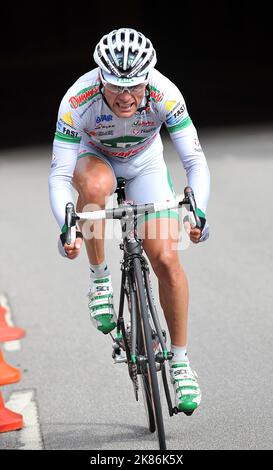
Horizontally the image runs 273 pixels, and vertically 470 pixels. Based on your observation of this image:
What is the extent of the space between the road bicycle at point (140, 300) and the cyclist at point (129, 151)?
14 centimetres

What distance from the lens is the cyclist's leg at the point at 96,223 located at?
560 cm

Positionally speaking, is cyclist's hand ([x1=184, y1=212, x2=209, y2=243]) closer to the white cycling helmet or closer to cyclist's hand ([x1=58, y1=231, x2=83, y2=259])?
cyclist's hand ([x1=58, y1=231, x2=83, y2=259])

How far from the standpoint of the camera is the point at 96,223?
228 inches

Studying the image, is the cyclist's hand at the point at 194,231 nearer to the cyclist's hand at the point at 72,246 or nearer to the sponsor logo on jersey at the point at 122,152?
the cyclist's hand at the point at 72,246

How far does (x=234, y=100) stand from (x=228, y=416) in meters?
15.0

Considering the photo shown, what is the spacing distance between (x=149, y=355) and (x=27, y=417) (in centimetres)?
168

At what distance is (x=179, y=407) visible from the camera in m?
5.64

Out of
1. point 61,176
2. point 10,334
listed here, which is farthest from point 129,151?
point 10,334

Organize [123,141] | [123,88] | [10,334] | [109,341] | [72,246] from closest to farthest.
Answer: [72,246] < [123,88] < [123,141] < [10,334] < [109,341]

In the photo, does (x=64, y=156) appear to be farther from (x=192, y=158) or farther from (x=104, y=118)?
(x=192, y=158)

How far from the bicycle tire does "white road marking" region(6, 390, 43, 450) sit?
1.08 meters

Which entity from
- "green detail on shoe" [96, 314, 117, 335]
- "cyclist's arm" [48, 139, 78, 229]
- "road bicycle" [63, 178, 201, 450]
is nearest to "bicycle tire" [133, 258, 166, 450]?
"road bicycle" [63, 178, 201, 450]

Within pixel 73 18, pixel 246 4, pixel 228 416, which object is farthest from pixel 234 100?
pixel 228 416

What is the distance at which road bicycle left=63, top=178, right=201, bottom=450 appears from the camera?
5.16 meters
